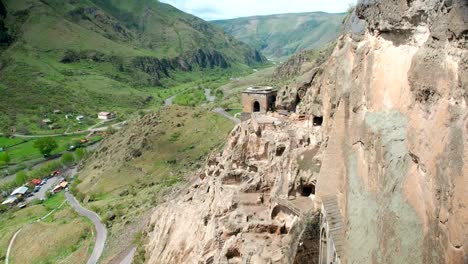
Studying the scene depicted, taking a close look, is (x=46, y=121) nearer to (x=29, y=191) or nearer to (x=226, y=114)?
(x=29, y=191)

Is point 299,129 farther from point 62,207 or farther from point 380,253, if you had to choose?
point 62,207

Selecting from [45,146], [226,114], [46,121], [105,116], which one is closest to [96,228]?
[226,114]

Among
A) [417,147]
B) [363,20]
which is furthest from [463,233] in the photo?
[363,20]

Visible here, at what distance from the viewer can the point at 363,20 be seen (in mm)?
16484

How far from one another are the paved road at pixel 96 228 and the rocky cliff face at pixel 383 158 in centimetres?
2163

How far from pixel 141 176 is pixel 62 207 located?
13611 mm

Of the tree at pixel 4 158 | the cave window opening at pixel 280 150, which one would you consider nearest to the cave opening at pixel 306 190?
the cave window opening at pixel 280 150

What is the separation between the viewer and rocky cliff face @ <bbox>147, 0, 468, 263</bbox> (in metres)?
9.77

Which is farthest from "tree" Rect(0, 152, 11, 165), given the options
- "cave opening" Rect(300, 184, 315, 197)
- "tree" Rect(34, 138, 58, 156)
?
"cave opening" Rect(300, 184, 315, 197)

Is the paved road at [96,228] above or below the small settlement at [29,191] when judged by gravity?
above

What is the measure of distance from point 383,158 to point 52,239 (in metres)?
49.7

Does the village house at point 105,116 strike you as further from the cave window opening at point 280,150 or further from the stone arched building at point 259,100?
the cave window opening at point 280,150

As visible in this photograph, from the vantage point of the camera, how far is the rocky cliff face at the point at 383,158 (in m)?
9.77

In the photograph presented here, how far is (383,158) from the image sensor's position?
1282 cm
